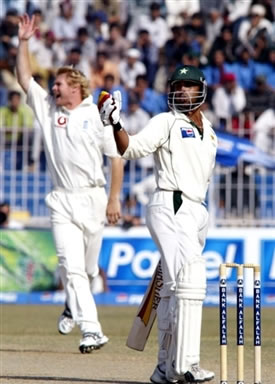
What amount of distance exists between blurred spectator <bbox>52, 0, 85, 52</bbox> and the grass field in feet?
30.3

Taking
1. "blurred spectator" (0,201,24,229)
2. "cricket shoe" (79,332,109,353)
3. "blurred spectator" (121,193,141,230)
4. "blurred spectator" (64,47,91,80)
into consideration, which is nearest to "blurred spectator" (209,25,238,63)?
"blurred spectator" (64,47,91,80)

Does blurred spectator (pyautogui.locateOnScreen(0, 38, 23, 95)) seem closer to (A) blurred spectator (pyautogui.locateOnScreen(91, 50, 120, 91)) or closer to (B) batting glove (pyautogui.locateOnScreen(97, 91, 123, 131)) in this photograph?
(A) blurred spectator (pyautogui.locateOnScreen(91, 50, 120, 91))

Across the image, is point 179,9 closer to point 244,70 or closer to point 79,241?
point 244,70

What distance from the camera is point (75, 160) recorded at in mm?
9789

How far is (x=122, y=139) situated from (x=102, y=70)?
1354 centimetres

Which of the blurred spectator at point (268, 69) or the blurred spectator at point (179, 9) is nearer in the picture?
the blurred spectator at point (268, 69)

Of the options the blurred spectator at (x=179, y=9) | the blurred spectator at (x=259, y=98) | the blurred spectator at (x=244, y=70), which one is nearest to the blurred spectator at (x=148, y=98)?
the blurred spectator at (x=259, y=98)

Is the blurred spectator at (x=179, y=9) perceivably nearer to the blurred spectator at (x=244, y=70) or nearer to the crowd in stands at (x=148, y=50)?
the crowd in stands at (x=148, y=50)

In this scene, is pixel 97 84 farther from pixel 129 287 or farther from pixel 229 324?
pixel 229 324

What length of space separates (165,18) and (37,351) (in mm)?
13396

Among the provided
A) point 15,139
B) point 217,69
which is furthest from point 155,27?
point 15,139

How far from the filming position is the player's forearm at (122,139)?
711cm

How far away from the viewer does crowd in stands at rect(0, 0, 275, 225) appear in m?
19.2

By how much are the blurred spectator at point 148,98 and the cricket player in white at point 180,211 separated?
11599 mm
